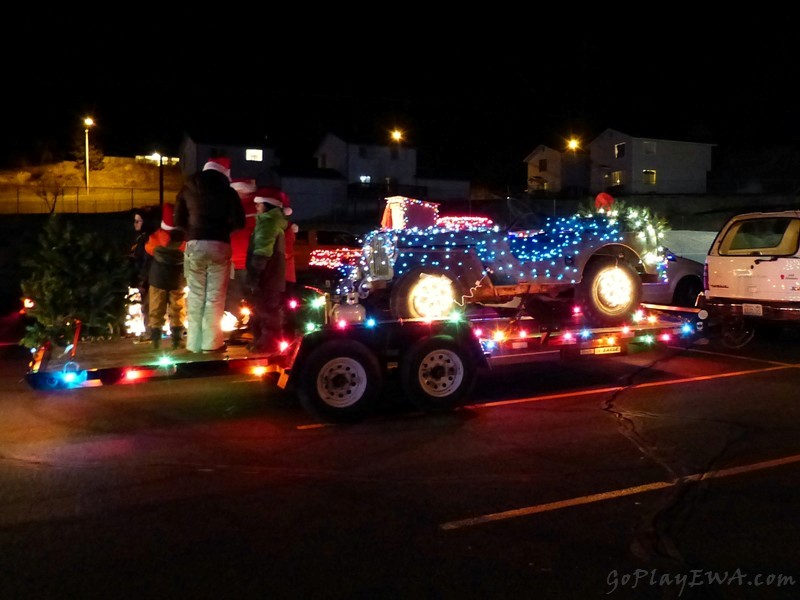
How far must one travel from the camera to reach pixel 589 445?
7582 mm

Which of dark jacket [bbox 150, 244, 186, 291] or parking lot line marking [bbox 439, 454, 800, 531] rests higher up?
dark jacket [bbox 150, 244, 186, 291]

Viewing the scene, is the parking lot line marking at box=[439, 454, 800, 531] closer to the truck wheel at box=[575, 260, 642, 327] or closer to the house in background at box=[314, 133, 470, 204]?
the truck wheel at box=[575, 260, 642, 327]

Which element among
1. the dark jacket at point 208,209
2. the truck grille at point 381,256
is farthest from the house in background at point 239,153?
the dark jacket at point 208,209

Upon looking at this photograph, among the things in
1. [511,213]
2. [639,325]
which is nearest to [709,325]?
[639,325]

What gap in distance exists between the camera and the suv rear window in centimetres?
1197

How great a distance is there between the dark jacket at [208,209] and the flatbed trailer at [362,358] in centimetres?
115

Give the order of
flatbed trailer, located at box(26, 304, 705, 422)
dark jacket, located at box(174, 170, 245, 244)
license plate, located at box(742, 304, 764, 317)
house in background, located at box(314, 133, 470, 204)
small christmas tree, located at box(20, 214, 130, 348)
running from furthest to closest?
house in background, located at box(314, 133, 470, 204)
license plate, located at box(742, 304, 764, 317)
small christmas tree, located at box(20, 214, 130, 348)
dark jacket, located at box(174, 170, 245, 244)
flatbed trailer, located at box(26, 304, 705, 422)

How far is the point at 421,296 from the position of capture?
31.7ft

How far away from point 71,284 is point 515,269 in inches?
186

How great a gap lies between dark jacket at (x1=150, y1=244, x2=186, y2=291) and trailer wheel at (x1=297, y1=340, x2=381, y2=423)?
1.57m

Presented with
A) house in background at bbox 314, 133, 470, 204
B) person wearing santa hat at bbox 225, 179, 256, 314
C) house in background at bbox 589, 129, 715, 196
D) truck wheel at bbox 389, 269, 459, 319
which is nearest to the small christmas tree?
person wearing santa hat at bbox 225, 179, 256, 314

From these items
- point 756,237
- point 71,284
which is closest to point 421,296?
point 71,284

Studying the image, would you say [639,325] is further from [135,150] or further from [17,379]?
[135,150]

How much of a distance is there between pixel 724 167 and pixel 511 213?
5955 cm
